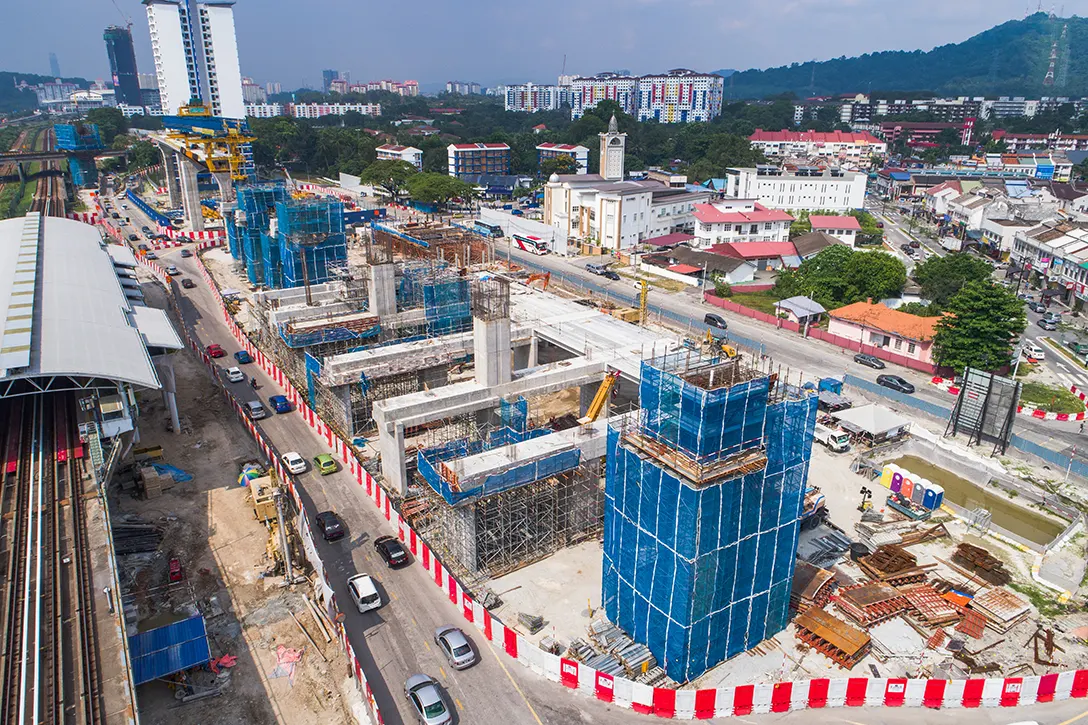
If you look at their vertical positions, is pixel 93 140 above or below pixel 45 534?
above

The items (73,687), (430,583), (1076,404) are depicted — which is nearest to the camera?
(73,687)

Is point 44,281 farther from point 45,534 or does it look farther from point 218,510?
point 45,534

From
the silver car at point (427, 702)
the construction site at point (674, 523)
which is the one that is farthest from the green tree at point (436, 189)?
the silver car at point (427, 702)

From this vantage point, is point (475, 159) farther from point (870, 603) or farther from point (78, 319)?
point (870, 603)

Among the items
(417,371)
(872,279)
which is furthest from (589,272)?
(417,371)

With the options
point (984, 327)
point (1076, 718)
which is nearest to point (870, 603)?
point (1076, 718)

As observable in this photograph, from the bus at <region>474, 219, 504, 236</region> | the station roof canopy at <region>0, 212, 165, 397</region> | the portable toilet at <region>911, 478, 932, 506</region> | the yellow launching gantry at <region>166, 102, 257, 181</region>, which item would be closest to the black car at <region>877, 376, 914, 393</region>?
the portable toilet at <region>911, 478, 932, 506</region>

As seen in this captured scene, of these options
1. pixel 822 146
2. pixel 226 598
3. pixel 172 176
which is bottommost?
pixel 226 598
